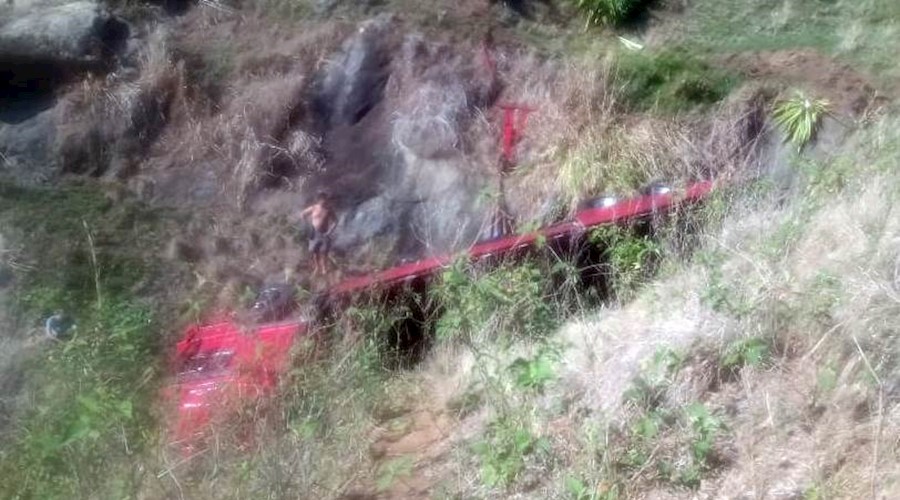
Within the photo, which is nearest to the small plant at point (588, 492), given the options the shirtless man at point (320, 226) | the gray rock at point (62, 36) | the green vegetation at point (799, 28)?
the shirtless man at point (320, 226)

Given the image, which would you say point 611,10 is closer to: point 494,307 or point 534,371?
point 494,307

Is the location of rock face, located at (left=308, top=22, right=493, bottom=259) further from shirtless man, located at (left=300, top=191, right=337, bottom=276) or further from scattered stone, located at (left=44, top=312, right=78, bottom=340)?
scattered stone, located at (left=44, top=312, right=78, bottom=340)

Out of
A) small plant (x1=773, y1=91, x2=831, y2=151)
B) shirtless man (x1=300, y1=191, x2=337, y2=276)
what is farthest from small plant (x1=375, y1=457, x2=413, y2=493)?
small plant (x1=773, y1=91, x2=831, y2=151)

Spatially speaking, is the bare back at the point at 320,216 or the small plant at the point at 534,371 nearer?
the small plant at the point at 534,371

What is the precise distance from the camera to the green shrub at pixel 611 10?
10969 millimetres

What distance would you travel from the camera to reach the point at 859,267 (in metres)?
6.27

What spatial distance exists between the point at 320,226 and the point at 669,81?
10.9 ft

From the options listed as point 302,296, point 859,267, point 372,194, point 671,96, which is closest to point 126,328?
point 302,296

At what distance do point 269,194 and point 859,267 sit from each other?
586 centimetres

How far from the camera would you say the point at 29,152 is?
10.9 metres

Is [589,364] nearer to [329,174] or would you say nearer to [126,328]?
[126,328]

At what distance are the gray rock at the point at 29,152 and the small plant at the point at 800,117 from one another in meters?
6.49

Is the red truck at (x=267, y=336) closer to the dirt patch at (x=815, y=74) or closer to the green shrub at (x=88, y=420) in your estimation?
the green shrub at (x=88, y=420)

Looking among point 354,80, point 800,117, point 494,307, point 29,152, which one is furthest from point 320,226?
point 800,117
